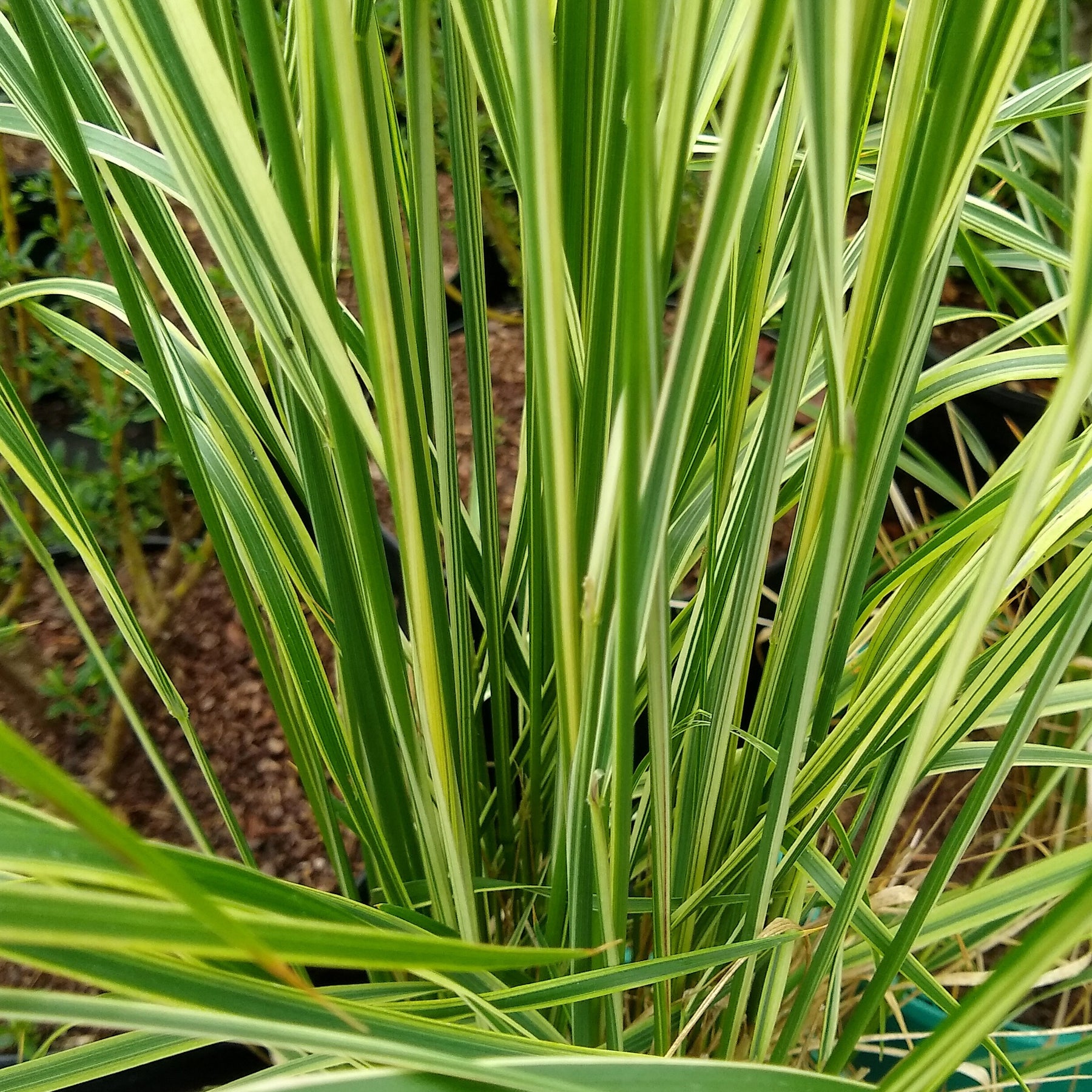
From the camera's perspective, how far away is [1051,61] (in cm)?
98

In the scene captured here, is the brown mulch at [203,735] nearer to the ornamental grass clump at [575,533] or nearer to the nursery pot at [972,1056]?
the ornamental grass clump at [575,533]

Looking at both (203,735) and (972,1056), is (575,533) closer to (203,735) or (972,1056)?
(972,1056)

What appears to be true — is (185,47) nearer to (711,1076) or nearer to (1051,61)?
(711,1076)

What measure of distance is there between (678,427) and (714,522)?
5.2 inches

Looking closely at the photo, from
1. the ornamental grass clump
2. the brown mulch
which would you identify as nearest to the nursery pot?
the ornamental grass clump

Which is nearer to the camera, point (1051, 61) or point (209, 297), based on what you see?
point (209, 297)

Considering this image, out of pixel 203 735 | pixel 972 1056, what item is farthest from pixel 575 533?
pixel 203 735

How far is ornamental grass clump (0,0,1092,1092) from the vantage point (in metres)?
0.17

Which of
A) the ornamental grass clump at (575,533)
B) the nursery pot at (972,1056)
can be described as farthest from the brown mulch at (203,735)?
the nursery pot at (972,1056)

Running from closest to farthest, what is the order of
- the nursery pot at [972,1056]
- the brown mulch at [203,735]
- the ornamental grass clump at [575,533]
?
the ornamental grass clump at [575,533], the nursery pot at [972,1056], the brown mulch at [203,735]

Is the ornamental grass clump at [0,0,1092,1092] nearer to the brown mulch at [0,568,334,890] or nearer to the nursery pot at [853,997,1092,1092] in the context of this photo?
the nursery pot at [853,997,1092,1092]

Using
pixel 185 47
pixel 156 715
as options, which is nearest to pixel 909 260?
pixel 185 47

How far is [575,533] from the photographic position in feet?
0.78

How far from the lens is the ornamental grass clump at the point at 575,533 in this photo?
6.8 inches
